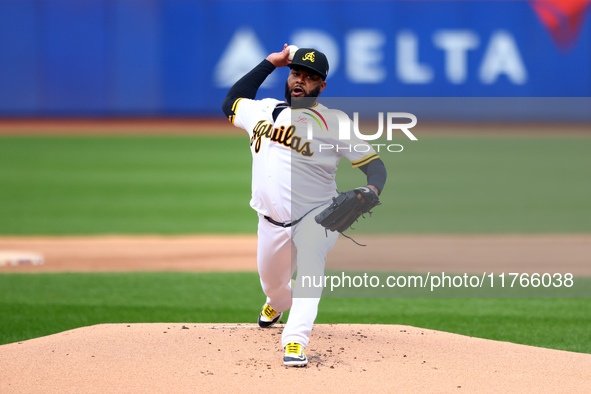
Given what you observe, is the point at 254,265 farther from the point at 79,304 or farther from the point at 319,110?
the point at 319,110

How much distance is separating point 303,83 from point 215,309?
2.94m

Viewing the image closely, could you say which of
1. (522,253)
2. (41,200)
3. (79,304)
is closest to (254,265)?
(79,304)

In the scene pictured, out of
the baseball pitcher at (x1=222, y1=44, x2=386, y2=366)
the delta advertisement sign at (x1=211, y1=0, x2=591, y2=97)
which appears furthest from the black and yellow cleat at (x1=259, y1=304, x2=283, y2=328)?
the delta advertisement sign at (x1=211, y1=0, x2=591, y2=97)

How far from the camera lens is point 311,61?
4.27 metres

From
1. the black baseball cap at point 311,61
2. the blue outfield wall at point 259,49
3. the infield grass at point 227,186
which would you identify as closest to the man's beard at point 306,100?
the black baseball cap at point 311,61

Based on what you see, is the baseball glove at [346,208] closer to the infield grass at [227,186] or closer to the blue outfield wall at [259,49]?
the infield grass at [227,186]

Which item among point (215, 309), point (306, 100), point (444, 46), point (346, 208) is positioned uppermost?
point (444, 46)

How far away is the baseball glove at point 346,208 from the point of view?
163 inches

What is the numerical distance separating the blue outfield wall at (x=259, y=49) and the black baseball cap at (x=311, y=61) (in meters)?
18.6

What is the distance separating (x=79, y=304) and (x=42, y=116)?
58.5ft

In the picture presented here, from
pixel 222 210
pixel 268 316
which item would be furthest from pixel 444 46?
pixel 268 316

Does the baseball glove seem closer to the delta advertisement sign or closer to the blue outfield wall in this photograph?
the blue outfield wall

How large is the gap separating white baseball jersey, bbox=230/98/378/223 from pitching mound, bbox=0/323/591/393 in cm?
82

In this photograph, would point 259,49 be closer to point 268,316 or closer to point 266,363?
point 268,316
